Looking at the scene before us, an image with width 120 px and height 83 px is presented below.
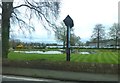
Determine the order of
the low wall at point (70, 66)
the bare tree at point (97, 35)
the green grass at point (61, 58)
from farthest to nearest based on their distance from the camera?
1. the bare tree at point (97, 35)
2. the green grass at point (61, 58)
3. the low wall at point (70, 66)

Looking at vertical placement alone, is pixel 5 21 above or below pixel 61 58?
above

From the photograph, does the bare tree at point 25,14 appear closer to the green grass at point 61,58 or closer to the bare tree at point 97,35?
the green grass at point 61,58

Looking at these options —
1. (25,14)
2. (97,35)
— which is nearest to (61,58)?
(25,14)

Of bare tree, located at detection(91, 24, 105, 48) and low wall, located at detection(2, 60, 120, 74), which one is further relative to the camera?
bare tree, located at detection(91, 24, 105, 48)

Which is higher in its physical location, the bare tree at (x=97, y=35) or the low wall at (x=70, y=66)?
the bare tree at (x=97, y=35)

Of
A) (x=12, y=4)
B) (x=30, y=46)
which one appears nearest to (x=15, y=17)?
(x=12, y=4)

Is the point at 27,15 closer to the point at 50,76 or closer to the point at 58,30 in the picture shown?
the point at 58,30

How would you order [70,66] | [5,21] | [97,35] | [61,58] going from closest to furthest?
Answer: [70,66] < [5,21] < [61,58] < [97,35]

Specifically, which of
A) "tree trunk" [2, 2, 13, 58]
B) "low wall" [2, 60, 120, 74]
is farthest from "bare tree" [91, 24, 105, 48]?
"low wall" [2, 60, 120, 74]

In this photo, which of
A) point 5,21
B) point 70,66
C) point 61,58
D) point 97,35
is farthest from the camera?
point 97,35

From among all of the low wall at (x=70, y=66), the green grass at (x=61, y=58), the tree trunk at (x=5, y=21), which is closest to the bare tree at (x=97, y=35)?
the green grass at (x=61, y=58)

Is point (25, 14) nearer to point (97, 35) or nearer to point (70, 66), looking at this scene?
point (70, 66)

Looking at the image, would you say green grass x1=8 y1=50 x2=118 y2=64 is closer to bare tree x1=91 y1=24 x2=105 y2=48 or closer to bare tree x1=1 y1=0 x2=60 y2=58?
bare tree x1=1 y1=0 x2=60 y2=58

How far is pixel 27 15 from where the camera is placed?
90.4 feet
